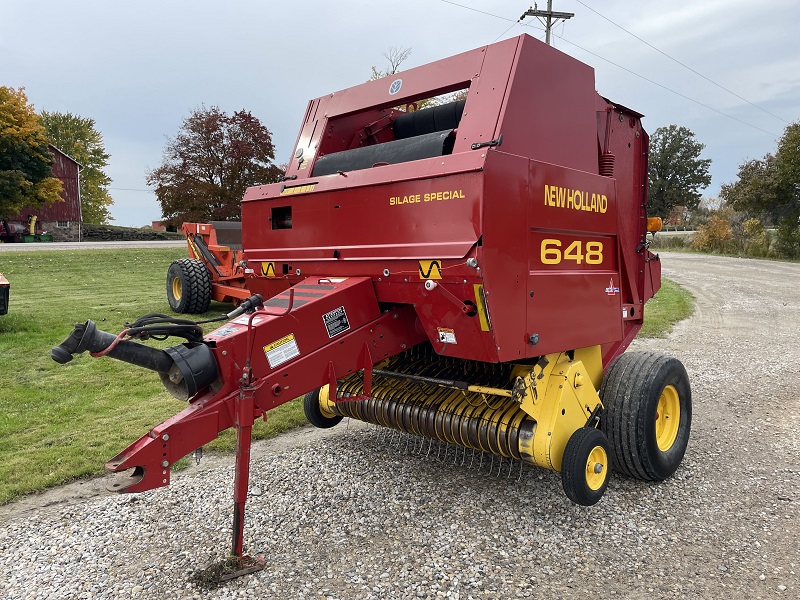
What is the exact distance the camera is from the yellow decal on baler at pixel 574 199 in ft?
10.2

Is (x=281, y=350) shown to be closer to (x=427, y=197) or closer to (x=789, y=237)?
(x=427, y=197)

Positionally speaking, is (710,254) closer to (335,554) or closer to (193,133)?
(193,133)

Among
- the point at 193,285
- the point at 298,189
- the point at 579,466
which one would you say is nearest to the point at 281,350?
the point at 298,189

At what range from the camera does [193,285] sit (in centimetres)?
1011

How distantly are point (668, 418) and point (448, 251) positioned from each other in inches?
95.0

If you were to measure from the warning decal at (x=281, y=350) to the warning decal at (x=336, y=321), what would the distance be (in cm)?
21

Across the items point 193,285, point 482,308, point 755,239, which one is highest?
point 755,239

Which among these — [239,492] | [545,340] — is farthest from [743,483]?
[239,492]

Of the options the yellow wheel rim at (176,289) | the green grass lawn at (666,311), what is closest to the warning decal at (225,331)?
the green grass lawn at (666,311)

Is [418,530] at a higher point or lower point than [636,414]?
lower

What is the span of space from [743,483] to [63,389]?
6.05m

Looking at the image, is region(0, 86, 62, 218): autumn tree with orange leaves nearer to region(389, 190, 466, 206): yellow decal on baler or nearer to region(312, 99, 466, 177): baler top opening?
region(312, 99, 466, 177): baler top opening

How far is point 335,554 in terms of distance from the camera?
2984 millimetres

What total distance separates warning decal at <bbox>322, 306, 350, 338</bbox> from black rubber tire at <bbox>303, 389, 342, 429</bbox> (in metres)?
1.67
